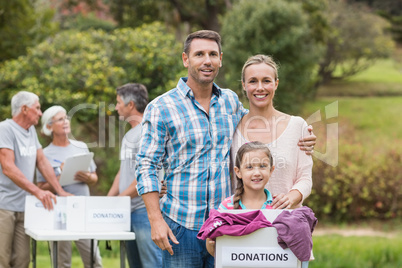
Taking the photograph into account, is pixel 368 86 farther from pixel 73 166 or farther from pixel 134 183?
pixel 134 183

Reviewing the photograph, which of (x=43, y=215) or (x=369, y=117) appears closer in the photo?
(x=43, y=215)

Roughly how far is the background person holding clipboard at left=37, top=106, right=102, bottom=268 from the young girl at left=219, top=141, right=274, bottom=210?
2592 mm

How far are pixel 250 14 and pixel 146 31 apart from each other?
158 inches

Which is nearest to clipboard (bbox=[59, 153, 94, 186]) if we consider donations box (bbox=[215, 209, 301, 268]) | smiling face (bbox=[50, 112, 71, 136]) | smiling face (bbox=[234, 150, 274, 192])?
smiling face (bbox=[50, 112, 71, 136])

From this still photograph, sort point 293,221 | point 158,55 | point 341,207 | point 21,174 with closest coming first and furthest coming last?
point 293,221 → point 21,174 → point 341,207 → point 158,55

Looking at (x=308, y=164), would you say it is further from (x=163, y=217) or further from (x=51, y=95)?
(x=51, y=95)

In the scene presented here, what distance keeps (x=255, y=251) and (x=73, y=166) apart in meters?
2.69

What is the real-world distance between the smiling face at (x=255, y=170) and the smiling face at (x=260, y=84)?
300 millimetres

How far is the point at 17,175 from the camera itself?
498 cm

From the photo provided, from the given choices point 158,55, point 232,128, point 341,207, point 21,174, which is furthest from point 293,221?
point 158,55

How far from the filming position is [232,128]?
10.7 feet

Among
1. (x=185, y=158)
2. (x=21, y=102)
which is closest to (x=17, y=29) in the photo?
(x=21, y=102)

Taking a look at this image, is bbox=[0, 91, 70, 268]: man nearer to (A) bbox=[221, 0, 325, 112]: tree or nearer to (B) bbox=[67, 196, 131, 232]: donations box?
(B) bbox=[67, 196, 131, 232]: donations box

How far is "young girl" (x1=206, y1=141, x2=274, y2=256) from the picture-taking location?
119 inches
